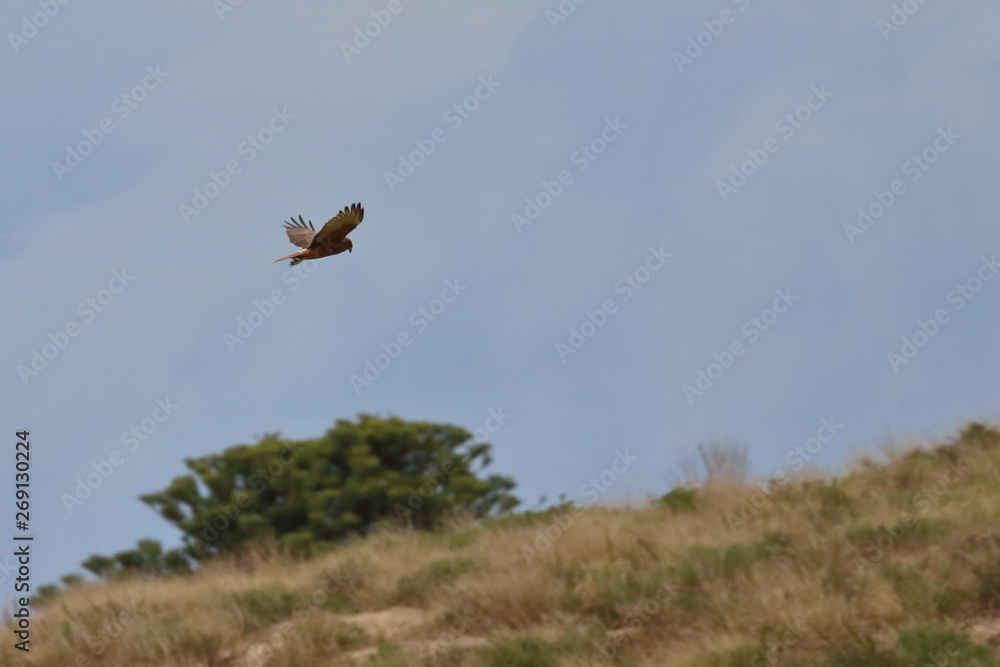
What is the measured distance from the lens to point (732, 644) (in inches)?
426

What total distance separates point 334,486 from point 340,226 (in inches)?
527

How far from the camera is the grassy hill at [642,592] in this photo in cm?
1119

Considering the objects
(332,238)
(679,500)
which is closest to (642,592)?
(679,500)

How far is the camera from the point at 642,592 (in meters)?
12.4

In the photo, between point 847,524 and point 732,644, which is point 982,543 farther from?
point 732,644

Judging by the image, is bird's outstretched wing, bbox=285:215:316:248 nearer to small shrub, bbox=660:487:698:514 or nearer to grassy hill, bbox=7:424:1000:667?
grassy hill, bbox=7:424:1000:667

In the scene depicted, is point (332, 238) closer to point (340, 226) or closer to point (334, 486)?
point (340, 226)

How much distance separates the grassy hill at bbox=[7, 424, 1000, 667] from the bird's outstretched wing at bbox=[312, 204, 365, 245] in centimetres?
505

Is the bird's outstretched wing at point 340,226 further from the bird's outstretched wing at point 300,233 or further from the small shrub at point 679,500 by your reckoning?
the small shrub at point 679,500

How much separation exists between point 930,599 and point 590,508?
18.4 feet

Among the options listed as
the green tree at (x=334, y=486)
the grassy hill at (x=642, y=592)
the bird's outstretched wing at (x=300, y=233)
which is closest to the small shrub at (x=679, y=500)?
the grassy hill at (x=642, y=592)

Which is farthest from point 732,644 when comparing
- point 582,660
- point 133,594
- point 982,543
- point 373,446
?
point 373,446

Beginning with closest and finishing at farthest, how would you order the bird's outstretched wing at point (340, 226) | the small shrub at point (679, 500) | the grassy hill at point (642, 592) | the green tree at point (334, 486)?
the bird's outstretched wing at point (340, 226), the grassy hill at point (642, 592), the small shrub at point (679, 500), the green tree at point (334, 486)

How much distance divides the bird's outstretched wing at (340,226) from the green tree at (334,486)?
39.7ft
